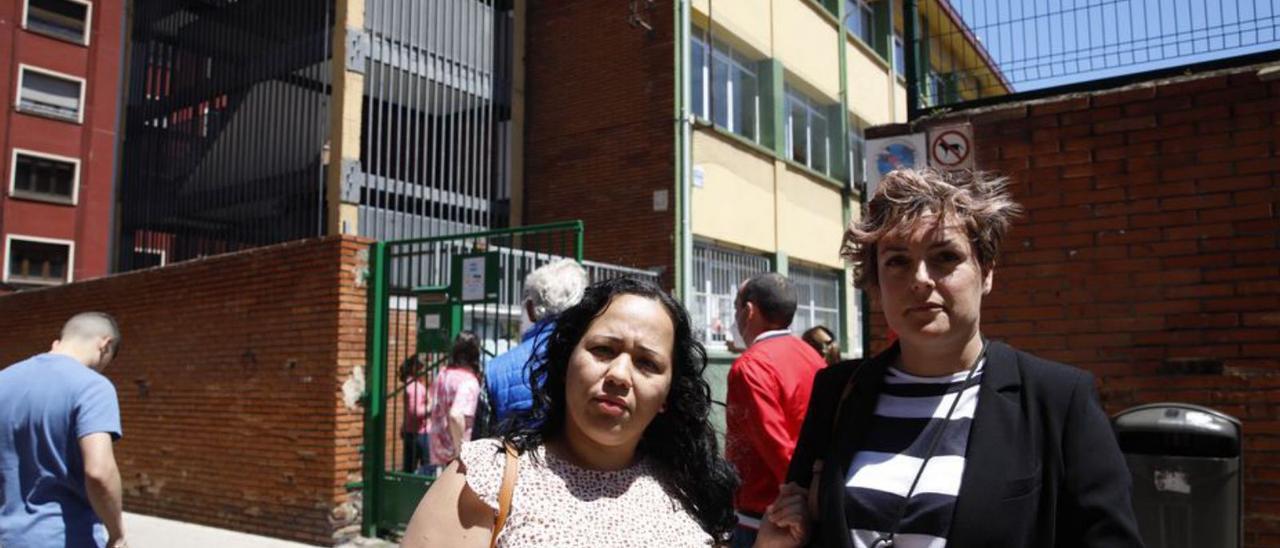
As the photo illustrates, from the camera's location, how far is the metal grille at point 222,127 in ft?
44.1

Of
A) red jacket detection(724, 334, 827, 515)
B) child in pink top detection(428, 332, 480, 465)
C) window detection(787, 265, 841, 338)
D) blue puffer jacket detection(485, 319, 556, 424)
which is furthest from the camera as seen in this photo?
window detection(787, 265, 841, 338)

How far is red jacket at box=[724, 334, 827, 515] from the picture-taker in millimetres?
3414

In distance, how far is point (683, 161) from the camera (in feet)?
43.8

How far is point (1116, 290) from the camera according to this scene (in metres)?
4.82

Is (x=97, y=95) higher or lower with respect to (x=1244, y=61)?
higher

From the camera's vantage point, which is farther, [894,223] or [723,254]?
[723,254]

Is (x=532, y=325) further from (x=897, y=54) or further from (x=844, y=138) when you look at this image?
(x=897, y=54)

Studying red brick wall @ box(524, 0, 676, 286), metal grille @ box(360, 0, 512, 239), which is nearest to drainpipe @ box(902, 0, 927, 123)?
red brick wall @ box(524, 0, 676, 286)

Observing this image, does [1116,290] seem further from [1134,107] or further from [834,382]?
[834,382]

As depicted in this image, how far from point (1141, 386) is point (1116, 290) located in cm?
53

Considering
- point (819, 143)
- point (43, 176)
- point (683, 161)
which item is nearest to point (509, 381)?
point (683, 161)

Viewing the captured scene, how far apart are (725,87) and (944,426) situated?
13624mm

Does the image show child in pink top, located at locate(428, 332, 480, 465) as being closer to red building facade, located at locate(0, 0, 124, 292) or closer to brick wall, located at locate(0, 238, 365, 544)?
brick wall, located at locate(0, 238, 365, 544)

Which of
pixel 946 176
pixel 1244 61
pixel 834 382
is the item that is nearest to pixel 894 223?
pixel 946 176
